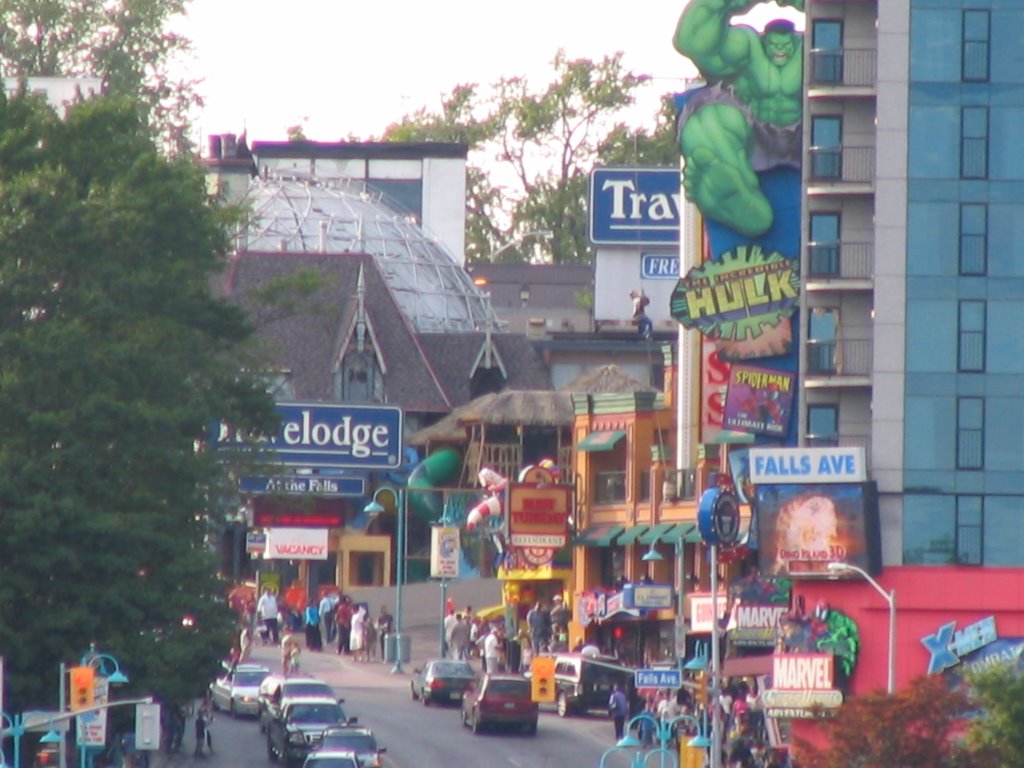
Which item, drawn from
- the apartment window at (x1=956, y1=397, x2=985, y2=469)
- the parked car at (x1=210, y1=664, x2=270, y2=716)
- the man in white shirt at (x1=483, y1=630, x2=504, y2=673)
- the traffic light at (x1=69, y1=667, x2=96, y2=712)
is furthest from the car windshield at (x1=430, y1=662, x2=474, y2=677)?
the traffic light at (x1=69, y1=667, x2=96, y2=712)

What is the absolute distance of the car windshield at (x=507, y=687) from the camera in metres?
62.2

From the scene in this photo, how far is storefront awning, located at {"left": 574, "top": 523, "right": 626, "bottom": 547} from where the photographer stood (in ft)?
269

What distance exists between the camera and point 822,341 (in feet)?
214

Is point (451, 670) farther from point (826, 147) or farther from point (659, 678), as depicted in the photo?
point (826, 147)

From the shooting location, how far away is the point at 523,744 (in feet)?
201

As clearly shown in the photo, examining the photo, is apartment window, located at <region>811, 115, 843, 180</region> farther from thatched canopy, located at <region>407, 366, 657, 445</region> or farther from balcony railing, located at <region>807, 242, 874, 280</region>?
thatched canopy, located at <region>407, 366, 657, 445</region>

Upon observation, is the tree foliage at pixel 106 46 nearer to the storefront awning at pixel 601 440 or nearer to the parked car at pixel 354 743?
the storefront awning at pixel 601 440

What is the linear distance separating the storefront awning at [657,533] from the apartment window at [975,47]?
1906cm

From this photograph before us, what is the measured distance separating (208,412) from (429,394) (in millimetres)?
49190

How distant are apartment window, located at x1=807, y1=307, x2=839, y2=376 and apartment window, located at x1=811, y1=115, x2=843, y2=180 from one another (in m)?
3.31

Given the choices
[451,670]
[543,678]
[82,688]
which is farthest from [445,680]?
[82,688]

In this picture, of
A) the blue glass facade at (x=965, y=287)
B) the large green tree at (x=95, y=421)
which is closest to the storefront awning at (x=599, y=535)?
the blue glass facade at (x=965, y=287)

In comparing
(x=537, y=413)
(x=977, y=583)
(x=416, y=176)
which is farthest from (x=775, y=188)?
(x=416, y=176)

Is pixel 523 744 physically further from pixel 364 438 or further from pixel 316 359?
pixel 316 359
